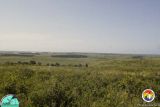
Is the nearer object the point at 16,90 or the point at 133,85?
the point at 16,90

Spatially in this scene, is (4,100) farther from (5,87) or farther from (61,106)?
(5,87)

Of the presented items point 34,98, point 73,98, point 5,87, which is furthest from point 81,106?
point 5,87

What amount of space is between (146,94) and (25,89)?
650 cm

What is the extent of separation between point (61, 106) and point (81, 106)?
0.78m

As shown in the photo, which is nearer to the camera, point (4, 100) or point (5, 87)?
point (4, 100)

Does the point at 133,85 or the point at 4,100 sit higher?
the point at 4,100

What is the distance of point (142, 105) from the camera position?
28.7 feet

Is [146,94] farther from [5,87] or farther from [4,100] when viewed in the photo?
[5,87]

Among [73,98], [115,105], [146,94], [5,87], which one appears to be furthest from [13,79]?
[146,94]

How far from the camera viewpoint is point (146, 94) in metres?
8.30

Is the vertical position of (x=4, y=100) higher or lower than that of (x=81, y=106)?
higher

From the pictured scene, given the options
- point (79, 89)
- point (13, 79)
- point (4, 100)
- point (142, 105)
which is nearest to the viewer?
point (4, 100)

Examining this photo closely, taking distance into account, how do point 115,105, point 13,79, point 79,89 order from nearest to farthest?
point 115,105
point 79,89
point 13,79

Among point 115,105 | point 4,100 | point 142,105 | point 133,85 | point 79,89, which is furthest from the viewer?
point 133,85
